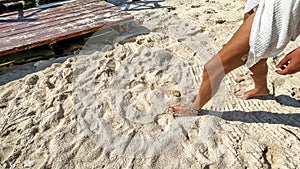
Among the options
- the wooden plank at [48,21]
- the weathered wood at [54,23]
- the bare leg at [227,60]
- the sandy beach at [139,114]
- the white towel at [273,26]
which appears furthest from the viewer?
the wooden plank at [48,21]

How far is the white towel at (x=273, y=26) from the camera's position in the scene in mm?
1405

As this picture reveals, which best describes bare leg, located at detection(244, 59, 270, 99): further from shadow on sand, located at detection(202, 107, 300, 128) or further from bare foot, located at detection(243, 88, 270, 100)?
shadow on sand, located at detection(202, 107, 300, 128)

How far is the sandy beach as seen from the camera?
76.3 inches

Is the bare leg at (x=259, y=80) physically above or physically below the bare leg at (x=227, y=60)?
below

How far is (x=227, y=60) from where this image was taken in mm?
1785

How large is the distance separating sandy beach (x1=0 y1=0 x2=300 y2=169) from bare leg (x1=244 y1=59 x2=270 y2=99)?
73mm

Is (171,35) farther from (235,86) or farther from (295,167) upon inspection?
(295,167)

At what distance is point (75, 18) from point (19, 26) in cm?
67

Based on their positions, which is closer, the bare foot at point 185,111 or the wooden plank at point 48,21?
the bare foot at point 185,111

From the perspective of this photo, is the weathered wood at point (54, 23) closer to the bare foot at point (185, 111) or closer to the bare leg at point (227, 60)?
the bare foot at point (185, 111)

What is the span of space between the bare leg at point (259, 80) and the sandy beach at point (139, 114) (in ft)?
0.24

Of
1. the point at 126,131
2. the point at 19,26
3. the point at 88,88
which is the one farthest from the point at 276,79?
the point at 19,26

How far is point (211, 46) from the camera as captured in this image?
3293 millimetres

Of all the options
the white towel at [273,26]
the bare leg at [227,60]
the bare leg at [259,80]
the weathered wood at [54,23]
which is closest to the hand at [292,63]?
the white towel at [273,26]
